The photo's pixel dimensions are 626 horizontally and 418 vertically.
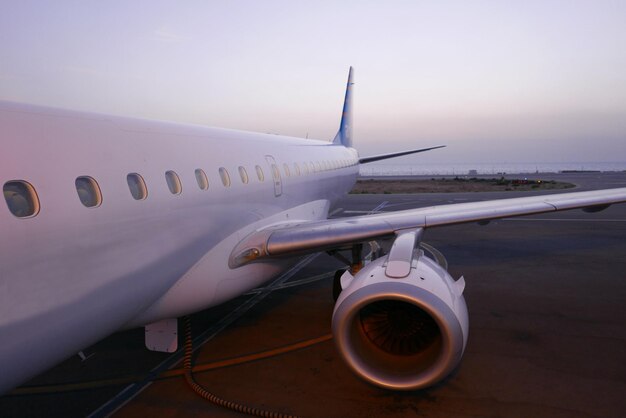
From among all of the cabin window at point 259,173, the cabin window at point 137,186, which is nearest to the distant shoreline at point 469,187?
the cabin window at point 259,173

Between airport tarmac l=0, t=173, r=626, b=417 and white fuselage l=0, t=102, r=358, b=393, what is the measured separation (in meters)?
1.18

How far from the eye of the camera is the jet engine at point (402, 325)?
16.2 feet

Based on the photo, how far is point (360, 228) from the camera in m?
7.09

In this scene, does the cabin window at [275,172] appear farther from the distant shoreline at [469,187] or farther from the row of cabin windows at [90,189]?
the distant shoreline at [469,187]

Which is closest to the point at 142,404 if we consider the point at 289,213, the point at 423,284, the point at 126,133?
the point at 126,133

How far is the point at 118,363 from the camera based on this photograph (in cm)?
695

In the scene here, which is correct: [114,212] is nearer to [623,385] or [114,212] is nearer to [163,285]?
[163,285]

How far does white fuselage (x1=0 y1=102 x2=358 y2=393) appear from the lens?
11.9 ft

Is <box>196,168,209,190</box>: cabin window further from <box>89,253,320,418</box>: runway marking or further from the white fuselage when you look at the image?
<box>89,253,320,418</box>: runway marking

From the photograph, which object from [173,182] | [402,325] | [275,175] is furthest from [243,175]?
[402,325]

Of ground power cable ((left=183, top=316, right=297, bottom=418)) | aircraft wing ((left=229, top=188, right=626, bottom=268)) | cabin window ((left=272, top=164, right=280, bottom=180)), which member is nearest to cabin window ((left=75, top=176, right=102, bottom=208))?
aircraft wing ((left=229, top=188, right=626, bottom=268))

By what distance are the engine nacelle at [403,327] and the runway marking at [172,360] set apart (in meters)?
2.88

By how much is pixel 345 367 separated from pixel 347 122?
15.7 metres

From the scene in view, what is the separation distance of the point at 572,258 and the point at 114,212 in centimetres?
1318
